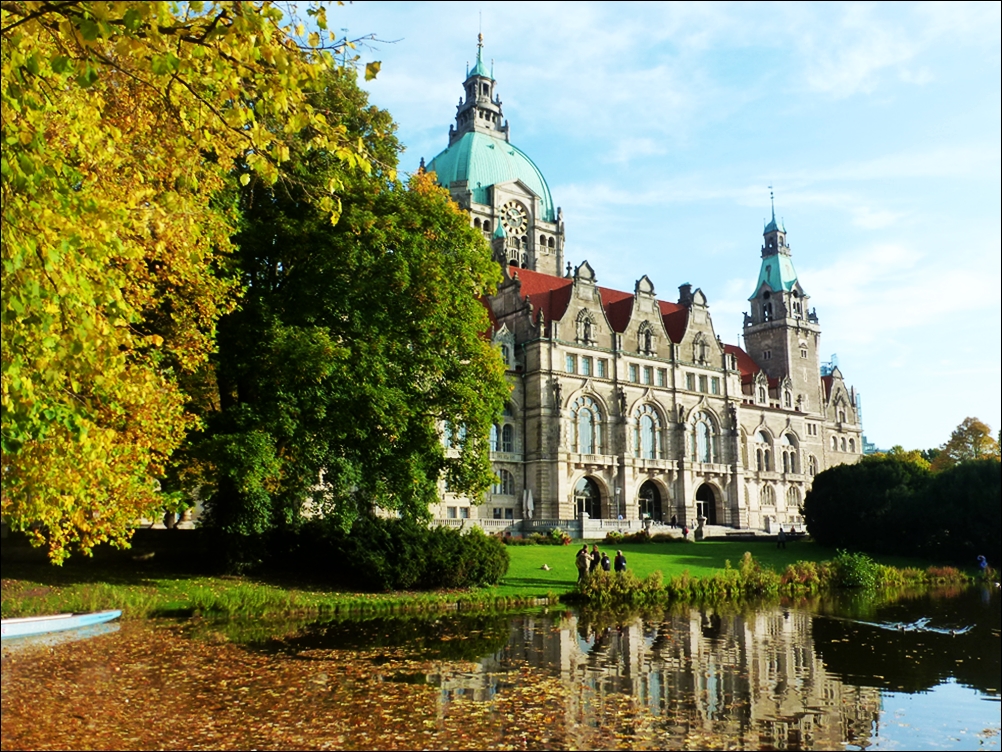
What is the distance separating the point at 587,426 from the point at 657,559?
2367 cm

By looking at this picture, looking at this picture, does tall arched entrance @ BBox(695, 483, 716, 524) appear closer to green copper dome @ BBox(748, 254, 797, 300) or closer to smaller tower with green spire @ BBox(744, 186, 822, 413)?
smaller tower with green spire @ BBox(744, 186, 822, 413)

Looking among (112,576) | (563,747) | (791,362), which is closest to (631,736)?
(563,747)

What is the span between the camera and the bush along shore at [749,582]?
25.2 metres

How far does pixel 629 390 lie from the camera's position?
207 feet

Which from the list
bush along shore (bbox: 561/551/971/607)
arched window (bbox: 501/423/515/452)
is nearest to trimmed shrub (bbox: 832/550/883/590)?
bush along shore (bbox: 561/551/971/607)

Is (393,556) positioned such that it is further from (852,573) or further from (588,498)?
(588,498)

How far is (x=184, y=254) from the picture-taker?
15930 millimetres

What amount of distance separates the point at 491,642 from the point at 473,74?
269 feet

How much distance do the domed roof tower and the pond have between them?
61.3m

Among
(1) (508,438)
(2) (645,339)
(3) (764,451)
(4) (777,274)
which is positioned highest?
(4) (777,274)

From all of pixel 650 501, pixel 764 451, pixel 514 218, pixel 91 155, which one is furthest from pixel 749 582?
pixel 514 218

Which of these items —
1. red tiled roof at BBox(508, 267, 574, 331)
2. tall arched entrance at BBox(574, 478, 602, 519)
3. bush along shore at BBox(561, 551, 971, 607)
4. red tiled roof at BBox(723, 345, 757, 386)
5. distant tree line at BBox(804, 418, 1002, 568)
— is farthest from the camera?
red tiled roof at BBox(723, 345, 757, 386)

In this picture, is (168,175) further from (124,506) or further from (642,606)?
(642,606)

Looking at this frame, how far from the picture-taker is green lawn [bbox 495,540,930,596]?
91.2ft
